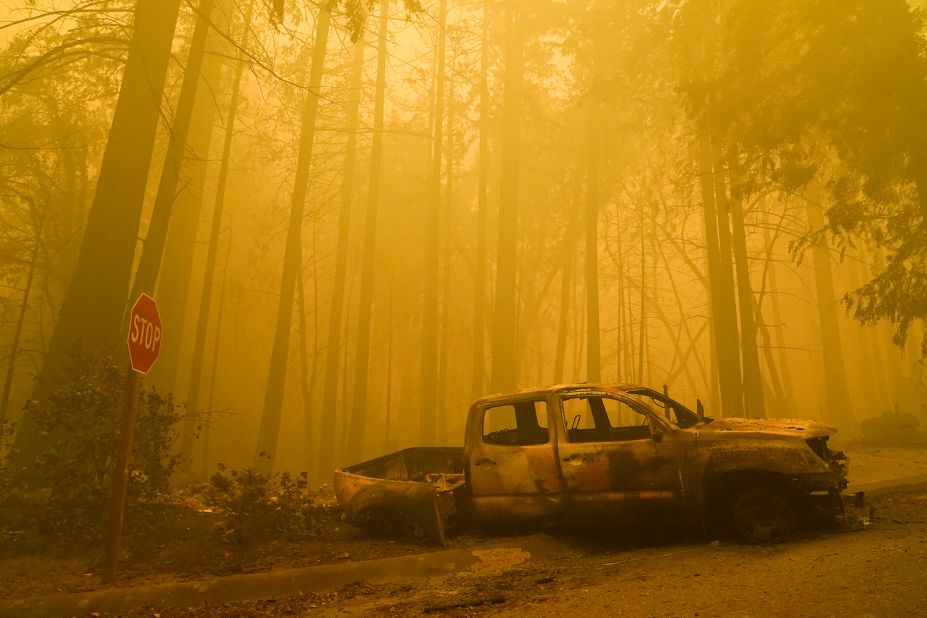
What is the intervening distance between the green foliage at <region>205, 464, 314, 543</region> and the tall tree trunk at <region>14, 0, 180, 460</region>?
89.3 inches

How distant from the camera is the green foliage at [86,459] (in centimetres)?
634

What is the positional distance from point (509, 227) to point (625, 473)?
11.0 meters

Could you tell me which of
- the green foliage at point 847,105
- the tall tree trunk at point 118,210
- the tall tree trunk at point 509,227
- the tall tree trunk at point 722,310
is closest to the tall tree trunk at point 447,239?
the tall tree trunk at point 509,227

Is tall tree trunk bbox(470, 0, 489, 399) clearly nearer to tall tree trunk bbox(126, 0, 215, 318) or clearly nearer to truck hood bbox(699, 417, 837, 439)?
tall tree trunk bbox(126, 0, 215, 318)

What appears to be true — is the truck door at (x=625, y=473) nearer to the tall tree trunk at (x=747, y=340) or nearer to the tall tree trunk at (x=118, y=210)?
the tall tree trunk at (x=118, y=210)

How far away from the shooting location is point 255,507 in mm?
6461

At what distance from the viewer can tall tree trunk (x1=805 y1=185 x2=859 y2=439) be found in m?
20.9

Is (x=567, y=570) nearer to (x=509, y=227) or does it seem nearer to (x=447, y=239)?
(x=509, y=227)

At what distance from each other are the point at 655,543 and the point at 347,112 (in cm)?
1823

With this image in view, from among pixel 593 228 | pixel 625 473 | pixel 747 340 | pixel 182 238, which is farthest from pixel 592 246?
pixel 625 473

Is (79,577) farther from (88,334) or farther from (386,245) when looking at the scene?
(386,245)

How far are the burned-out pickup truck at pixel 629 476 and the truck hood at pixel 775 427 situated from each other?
1cm

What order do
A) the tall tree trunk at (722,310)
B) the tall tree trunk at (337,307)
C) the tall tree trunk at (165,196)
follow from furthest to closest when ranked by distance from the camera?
the tall tree trunk at (337,307), the tall tree trunk at (722,310), the tall tree trunk at (165,196)

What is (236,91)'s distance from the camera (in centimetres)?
1720
